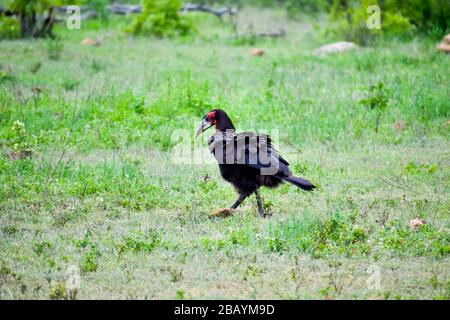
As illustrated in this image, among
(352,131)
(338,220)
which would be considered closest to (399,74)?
(352,131)

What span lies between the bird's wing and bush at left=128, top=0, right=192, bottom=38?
10586 millimetres

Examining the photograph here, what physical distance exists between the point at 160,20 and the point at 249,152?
35.6ft

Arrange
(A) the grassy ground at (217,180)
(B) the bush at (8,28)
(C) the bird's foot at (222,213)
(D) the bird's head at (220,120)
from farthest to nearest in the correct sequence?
1. (B) the bush at (8,28)
2. (D) the bird's head at (220,120)
3. (C) the bird's foot at (222,213)
4. (A) the grassy ground at (217,180)

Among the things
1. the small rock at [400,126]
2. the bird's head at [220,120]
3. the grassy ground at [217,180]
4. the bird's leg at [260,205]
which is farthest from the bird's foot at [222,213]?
the small rock at [400,126]

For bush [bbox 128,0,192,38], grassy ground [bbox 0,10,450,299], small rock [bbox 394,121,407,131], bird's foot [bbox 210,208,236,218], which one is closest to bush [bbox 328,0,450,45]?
grassy ground [bbox 0,10,450,299]

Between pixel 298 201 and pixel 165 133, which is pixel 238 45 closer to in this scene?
pixel 165 133

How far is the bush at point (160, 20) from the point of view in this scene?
1744 cm

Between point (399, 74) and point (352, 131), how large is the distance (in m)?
3.17

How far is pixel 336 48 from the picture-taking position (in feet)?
51.3

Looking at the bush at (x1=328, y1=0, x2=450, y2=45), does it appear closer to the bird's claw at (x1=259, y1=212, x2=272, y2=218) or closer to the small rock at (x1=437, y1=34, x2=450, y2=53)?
the small rock at (x1=437, y1=34, x2=450, y2=53)

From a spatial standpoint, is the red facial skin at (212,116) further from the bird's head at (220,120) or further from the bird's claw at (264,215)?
the bird's claw at (264,215)

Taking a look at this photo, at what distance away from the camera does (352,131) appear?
10273 millimetres
